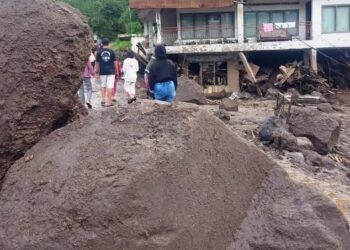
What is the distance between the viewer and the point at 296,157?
10.2 meters

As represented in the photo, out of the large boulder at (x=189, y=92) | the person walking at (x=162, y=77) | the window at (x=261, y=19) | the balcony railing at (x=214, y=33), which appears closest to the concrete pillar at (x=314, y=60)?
the balcony railing at (x=214, y=33)

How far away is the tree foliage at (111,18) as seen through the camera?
145 ft

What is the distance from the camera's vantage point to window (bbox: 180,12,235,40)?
92.4ft

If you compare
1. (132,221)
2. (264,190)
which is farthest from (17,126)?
(264,190)

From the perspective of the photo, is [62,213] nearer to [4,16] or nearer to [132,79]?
[4,16]

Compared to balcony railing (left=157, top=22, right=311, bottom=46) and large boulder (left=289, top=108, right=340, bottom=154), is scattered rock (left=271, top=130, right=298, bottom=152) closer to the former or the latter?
large boulder (left=289, top=108, right=340, bottom=154)

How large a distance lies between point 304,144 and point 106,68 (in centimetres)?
417

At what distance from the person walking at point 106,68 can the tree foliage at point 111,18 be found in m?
32.6

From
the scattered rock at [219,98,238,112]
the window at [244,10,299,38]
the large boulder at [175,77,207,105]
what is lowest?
the scattered rock at [219,98,238,112]

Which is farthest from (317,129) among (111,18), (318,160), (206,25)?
(111,18)

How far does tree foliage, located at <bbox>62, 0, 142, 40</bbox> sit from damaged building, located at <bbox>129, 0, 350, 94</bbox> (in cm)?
1593

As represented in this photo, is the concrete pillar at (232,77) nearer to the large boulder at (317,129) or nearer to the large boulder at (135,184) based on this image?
the large boulder at (317,129)

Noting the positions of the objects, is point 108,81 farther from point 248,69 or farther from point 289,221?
point 248,69

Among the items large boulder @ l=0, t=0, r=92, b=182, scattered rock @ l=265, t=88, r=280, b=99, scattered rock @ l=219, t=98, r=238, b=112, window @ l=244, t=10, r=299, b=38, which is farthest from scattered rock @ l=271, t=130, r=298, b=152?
window @ l=244, t=10, r=299, b=38
